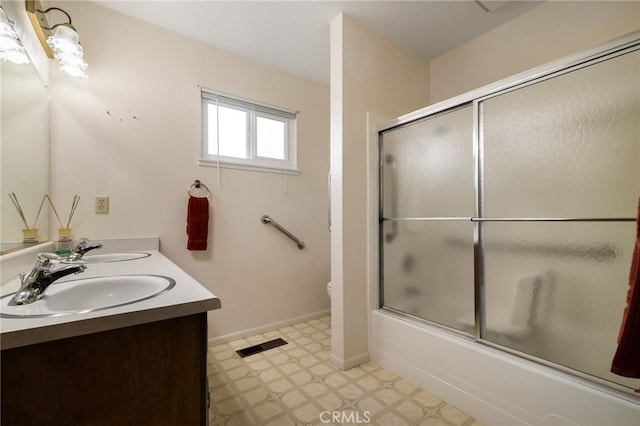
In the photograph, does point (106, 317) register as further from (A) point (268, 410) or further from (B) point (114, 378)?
(A) point (268, 410)

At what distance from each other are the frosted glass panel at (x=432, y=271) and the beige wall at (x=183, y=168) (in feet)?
3.15

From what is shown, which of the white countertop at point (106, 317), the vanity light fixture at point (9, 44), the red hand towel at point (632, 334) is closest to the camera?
the white countertop at point (106, 317)

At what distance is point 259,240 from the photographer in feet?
7.61

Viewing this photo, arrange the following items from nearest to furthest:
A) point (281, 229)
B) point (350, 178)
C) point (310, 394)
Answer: point (310, 394)
point (350, 178)
point (281, 229)

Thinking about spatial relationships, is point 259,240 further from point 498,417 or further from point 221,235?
point 498,417

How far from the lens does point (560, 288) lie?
1185mm

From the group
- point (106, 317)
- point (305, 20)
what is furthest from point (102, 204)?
point (305, 20)

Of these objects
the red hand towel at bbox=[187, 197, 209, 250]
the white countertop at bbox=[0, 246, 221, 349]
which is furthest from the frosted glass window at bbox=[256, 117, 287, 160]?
the white countertop at bbox=[0, 246, 221, 349]

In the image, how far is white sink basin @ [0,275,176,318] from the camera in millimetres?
834

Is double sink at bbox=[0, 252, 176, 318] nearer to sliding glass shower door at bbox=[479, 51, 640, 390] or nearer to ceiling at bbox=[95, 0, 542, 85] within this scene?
sliding glass shower door at bbox=[479, 51, 640, 390]

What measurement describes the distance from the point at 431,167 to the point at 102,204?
2.02 m

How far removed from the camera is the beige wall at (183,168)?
1.66 metres

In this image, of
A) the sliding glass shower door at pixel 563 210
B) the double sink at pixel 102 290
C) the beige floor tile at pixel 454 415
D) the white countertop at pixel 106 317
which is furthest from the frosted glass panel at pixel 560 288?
the double sink at pixel 102 290

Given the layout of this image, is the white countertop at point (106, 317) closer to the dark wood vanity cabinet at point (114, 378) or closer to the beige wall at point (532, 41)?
the dark wood vanity cabinet at point (114, 378)
